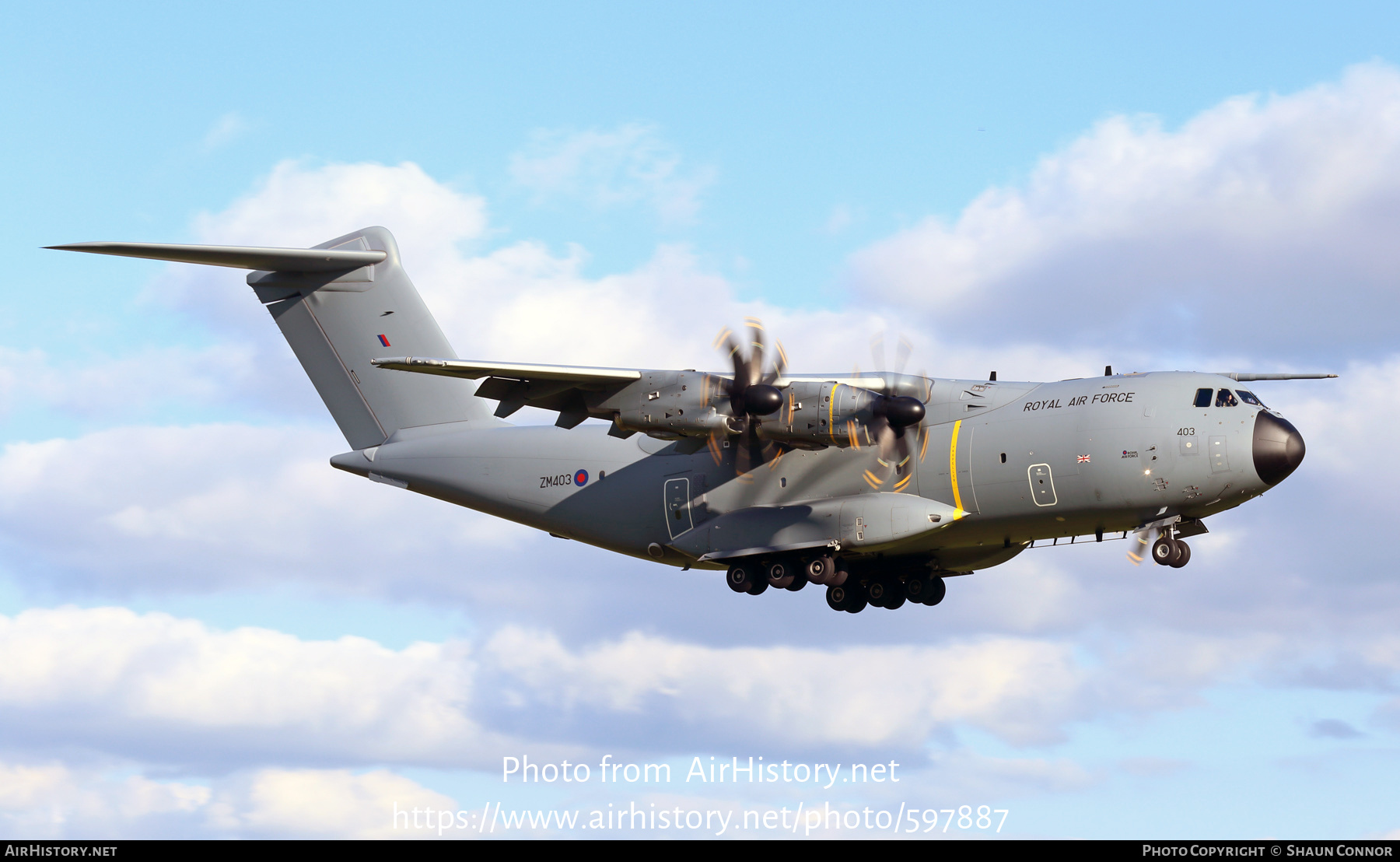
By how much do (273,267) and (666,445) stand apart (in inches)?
269

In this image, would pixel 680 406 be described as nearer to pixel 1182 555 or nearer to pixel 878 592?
pixel 878 592

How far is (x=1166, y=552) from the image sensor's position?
18.1 m

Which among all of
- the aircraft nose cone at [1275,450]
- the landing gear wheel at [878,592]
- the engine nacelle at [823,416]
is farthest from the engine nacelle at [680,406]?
the aircraft nose cone at [1275,450]

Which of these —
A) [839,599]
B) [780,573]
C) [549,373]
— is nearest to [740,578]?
[780,573]

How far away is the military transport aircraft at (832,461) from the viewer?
17.7 metres

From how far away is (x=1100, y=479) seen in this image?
17.8 metres

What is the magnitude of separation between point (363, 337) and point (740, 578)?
738 cm

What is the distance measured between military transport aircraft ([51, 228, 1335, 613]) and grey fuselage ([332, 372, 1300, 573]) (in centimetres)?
3

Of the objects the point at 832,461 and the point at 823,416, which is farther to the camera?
the point at 832,461

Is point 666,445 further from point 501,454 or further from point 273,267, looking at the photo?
point 273,267

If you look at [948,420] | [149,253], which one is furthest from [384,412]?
[948,420]

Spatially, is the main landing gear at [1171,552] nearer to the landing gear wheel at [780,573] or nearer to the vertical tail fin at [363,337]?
the landing gear wheel at [780,573]

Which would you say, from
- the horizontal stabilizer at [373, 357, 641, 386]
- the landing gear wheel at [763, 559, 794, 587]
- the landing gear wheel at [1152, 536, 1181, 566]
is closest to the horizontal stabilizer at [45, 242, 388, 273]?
the horizontal stabilizer at [373, 357, 641, 386]

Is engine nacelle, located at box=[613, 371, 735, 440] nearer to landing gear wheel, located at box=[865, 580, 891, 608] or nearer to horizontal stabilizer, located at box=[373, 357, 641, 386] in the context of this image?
horizontal stabilizer, located at box=[373, 357, 641, 386]
